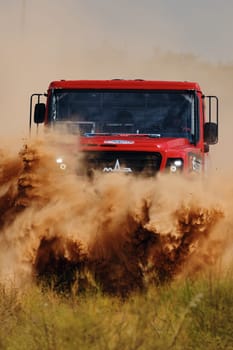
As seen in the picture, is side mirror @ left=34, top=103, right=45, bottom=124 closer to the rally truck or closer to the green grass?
the rally truck

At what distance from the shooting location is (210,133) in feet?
43.2

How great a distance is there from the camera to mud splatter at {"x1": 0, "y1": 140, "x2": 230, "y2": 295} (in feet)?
34.4

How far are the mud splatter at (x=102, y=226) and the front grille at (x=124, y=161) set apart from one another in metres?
0.56

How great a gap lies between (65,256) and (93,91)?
9.94 ft

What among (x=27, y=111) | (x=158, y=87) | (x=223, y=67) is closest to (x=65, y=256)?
(x=158, y=87)

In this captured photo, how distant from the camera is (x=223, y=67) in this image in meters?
→ 57.1

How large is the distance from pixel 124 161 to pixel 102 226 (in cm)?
130

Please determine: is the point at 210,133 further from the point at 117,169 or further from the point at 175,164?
the point at 117,169

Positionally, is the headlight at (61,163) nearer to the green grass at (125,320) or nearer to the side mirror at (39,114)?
the green grass at (125,320)

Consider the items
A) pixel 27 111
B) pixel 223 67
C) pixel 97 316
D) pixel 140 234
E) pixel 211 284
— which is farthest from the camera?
pixel 223 67

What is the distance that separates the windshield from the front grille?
92 centimetres

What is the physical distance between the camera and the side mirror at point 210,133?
1309cm

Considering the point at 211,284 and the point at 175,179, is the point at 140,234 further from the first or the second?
the point at 211,284

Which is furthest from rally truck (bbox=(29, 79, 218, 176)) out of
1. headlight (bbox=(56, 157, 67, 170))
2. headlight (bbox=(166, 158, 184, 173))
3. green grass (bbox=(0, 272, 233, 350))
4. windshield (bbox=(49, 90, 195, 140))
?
green grass (bbox=(0, 272, 233, 350))
